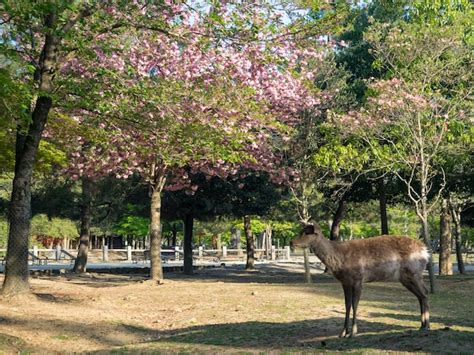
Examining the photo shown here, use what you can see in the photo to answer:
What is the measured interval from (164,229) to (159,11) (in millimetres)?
60303

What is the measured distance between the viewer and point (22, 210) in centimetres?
1579

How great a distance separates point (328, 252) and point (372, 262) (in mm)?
771

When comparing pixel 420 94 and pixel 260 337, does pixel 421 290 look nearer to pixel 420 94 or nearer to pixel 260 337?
pixel 260 337

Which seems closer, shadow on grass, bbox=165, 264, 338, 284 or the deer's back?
the deer's back

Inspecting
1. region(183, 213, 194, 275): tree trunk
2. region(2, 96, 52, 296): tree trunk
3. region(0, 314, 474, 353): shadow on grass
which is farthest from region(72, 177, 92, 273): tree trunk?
region(0, 314, 474, 353): shadow on grass

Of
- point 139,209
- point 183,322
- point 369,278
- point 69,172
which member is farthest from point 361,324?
point 139,209

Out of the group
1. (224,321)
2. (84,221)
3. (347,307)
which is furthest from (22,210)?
(84,221)

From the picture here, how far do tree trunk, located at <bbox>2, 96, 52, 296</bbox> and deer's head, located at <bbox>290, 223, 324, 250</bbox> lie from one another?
8.26m

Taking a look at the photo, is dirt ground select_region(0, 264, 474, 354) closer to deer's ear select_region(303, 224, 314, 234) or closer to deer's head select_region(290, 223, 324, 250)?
deer's head select_region(290, 223, 324, 250)

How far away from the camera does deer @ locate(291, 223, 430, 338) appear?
1037 cm

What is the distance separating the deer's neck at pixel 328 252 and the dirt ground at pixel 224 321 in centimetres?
123

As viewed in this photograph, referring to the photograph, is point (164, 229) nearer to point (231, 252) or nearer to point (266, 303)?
point (231, 252)

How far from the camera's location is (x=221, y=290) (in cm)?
2044

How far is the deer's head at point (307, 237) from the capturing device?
1058 centimetres
